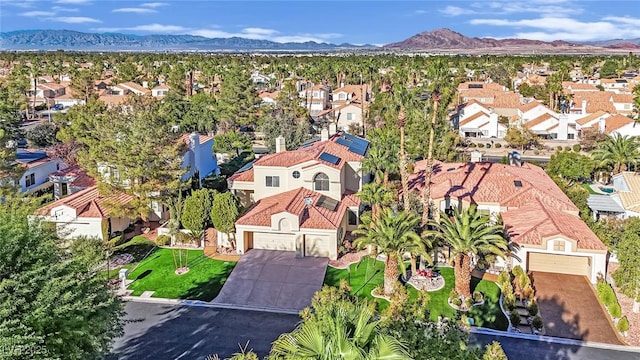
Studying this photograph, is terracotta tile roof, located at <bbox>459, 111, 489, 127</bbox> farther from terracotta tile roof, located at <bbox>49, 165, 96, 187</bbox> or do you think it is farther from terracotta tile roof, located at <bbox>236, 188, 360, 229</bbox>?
terracotta tile roof, located at <bbox>49, 165, 96, 187</bbox>

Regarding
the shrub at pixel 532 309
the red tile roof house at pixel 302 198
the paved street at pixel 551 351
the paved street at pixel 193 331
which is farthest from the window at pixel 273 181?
the shrub at pixel 532 309

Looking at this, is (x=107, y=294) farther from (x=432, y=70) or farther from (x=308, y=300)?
(x=432, y=70)

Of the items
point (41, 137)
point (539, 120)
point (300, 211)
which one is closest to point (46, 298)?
point (300, 211)

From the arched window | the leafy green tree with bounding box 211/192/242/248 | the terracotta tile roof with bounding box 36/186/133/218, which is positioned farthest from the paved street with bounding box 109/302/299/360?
the arched window

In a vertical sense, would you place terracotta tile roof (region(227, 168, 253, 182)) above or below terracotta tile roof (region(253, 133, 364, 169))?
below

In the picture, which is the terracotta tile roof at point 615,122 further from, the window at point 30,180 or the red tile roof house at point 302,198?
the window at point 30,180

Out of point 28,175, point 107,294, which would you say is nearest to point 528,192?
point 107,294

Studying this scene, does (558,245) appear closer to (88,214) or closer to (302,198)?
(302,198)
